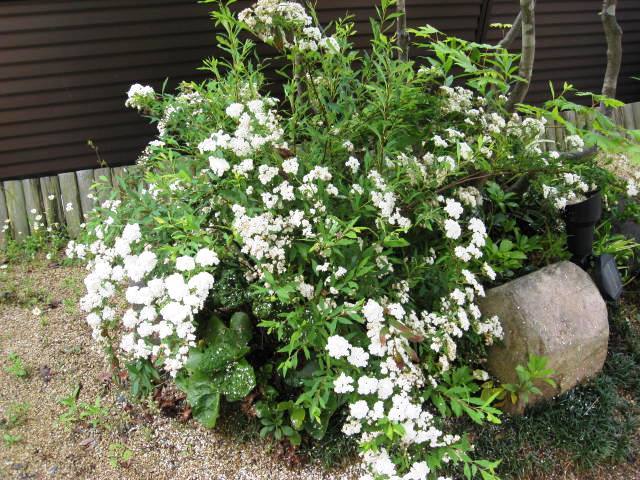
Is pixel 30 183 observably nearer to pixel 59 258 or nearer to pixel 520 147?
pixel 59 258

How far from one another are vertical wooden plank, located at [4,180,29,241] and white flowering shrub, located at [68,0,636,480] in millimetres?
2186

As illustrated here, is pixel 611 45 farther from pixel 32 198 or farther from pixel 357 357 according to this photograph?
pixel 32 198

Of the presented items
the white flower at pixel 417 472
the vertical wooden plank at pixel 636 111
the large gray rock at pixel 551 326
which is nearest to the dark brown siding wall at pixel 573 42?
the vertical wooden plank at pixel 636 111

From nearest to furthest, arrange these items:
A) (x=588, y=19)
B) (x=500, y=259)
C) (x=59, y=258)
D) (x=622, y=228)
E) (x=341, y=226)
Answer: (x=341, y=226) → (x=500, y=259) → (x=622, y=228) → (x=59, y=258) → (x=588, y=19)

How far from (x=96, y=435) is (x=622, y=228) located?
11.1 ft

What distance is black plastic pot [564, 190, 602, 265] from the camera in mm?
3127

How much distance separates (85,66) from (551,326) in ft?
13.6

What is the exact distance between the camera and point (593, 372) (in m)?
2.92

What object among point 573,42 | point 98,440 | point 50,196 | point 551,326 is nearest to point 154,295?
point 98,440

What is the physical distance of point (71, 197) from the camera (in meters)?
4.72

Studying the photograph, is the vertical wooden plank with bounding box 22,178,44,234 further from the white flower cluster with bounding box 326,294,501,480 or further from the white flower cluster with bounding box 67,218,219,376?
the white flower cluster with bounding box 326,294,501,480

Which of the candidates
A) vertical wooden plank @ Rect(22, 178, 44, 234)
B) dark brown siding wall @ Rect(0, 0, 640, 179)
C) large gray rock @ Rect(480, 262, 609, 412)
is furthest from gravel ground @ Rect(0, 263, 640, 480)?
dark brown siding wall @ Rect(0, 0, 640, 179)

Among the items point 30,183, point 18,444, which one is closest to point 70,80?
point 30,183

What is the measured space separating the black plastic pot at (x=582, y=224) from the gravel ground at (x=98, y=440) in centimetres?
185
